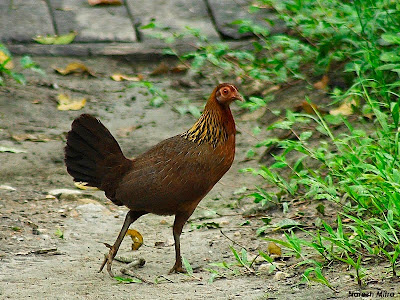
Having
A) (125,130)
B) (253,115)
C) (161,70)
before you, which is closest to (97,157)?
(125,130)

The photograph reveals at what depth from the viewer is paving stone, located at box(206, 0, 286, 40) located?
342 inches

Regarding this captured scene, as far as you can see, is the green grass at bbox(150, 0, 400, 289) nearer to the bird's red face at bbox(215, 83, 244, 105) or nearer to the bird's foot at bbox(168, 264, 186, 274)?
the bird's foot at bbox(168, 264, 186, 274)

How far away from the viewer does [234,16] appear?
9.05 metres

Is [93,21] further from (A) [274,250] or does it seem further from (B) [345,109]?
(A) [274,250]

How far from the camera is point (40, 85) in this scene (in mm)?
7715

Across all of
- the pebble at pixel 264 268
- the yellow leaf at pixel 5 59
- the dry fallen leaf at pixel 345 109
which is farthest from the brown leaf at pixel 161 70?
the pebble at pixel 264 268

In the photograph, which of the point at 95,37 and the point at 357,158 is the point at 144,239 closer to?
the point at 357,158

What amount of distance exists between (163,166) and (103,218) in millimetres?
1272

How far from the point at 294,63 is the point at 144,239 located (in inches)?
107

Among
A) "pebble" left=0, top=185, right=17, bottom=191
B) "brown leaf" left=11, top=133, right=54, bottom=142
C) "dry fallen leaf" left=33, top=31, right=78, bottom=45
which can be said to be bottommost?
"brown leaf" left=11, top=133, right=54, bottom=142

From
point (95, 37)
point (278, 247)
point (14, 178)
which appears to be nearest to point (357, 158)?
point (278, 247)

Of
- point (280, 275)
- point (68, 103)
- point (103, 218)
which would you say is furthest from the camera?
point (68, 103)

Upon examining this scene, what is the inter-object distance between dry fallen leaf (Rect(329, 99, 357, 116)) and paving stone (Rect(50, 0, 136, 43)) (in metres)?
3.15

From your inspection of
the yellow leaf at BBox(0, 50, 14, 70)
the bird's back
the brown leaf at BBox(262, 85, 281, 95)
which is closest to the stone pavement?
the yellow leaf at BBox(0, 50, 14, 70)
